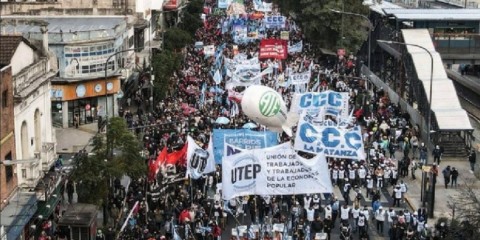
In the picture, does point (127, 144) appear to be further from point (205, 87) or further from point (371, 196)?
point (205, 87)

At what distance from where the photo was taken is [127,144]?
35906mm

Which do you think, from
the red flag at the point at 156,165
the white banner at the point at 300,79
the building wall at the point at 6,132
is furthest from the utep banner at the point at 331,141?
the white banner at the point at 300,79

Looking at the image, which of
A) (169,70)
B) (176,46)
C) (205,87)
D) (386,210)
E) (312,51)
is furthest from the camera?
(312,51)

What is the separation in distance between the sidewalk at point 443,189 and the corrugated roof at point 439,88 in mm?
2645

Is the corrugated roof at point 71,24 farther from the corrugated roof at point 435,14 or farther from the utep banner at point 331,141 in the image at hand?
the corrugated roof at point 435,14

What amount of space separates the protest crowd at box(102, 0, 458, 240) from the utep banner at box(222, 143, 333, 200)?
1.25 meters

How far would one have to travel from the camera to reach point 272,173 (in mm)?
31141

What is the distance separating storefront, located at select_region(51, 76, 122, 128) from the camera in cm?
4959

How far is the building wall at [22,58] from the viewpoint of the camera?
32.1 meters

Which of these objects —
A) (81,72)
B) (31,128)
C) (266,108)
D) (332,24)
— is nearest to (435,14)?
(332,24)

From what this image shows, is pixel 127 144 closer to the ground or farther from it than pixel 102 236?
farther from it

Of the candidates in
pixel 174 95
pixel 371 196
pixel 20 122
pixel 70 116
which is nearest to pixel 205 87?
pixel 174 95

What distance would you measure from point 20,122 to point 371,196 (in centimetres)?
1456

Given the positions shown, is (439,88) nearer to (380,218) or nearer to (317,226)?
(380,218)
